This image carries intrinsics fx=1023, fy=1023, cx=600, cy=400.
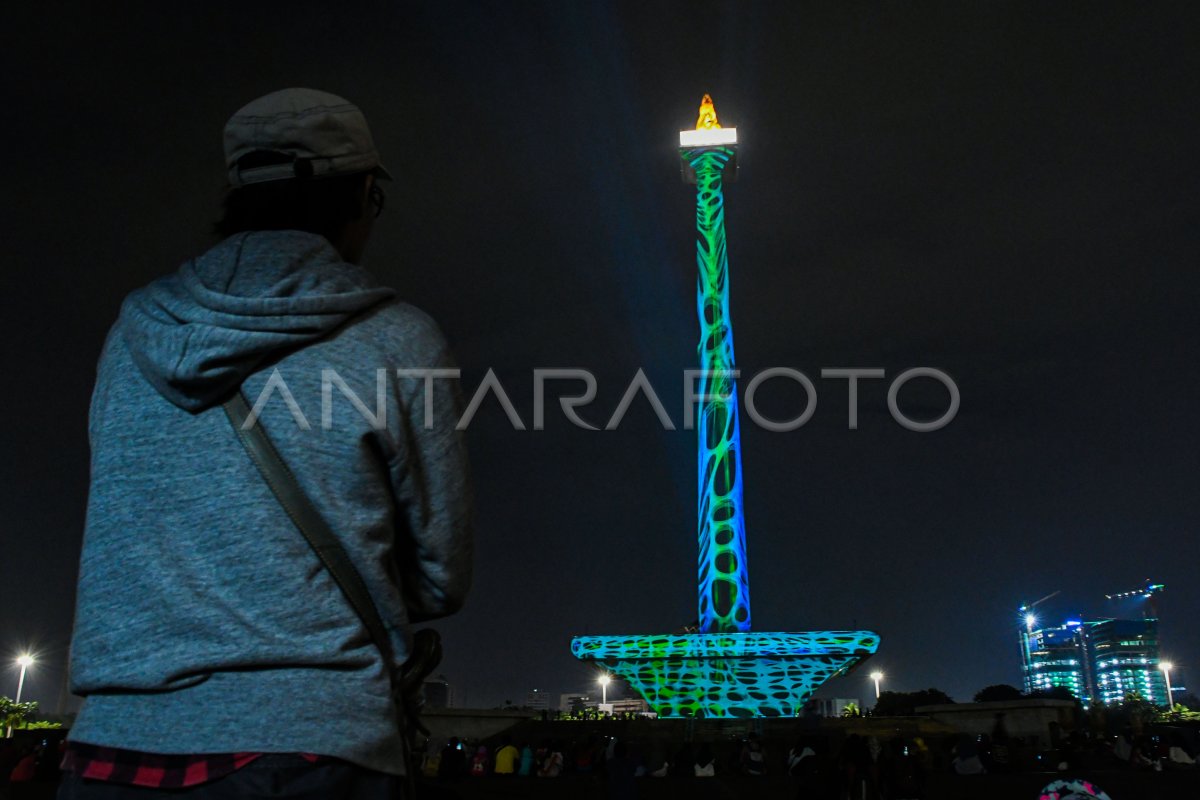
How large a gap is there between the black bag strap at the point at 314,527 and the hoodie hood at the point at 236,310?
12cm

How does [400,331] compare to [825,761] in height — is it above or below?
above

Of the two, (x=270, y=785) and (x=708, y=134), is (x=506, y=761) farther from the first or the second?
(x=708, y=134)

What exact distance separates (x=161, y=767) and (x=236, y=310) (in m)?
0.80

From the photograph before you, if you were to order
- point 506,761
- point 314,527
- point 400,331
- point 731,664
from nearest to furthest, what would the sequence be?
point 314,527 < point 400,331 < point 506,761 < point 731,664

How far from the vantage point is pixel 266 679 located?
172 centimetres

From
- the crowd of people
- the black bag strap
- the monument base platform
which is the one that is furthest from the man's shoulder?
the monument base platform

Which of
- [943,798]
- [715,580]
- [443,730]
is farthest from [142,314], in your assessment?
[715,580]

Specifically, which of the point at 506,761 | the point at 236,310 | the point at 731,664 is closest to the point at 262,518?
the point at 236,310

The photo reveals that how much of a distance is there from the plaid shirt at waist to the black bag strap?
247 mm

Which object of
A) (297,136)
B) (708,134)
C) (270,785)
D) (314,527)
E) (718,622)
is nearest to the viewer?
(270,785)

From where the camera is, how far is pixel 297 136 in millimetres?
2115

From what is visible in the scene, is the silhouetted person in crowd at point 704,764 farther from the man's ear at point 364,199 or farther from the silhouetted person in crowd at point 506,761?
the man's ear at point 364,199

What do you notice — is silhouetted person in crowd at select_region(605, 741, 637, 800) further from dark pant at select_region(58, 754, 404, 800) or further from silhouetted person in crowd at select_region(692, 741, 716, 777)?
dark pant at select_region(58, 754, 404, 800)

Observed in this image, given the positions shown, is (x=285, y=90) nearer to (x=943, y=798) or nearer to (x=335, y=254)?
(x=335, y=254)
